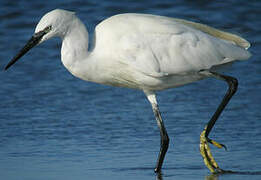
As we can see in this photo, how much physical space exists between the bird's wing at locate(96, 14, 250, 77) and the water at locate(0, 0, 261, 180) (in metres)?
1.05

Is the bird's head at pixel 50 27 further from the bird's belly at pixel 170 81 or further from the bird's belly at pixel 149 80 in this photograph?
the bird's belly at pixel 170 81

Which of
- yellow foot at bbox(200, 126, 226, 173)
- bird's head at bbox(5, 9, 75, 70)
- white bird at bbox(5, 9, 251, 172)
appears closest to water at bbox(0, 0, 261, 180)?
yellow foot at bbox(200, 126, 226, 173)

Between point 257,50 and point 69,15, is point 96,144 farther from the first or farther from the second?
point 257,50

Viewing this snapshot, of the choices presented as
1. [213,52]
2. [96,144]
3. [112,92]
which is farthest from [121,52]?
[112,92]

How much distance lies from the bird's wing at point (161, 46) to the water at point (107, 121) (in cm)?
105

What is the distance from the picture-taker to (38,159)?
7.48 meters

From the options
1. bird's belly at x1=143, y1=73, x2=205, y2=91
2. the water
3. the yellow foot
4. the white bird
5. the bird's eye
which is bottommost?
the water

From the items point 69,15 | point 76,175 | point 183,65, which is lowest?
point 76,175

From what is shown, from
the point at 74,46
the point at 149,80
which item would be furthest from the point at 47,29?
the point at 149,80

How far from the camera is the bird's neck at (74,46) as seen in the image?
6883 mm

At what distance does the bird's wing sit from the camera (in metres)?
6.94

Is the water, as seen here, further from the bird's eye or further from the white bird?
the bird's eye

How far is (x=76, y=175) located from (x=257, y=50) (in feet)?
18.8

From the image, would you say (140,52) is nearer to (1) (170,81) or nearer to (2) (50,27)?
(1) (170,81)
